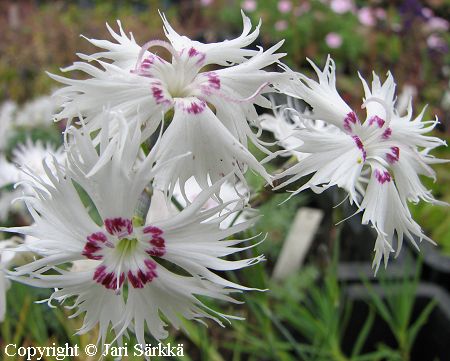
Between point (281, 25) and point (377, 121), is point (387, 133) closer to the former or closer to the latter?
point (377, 121)

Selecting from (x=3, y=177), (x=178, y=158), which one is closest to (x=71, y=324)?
(x=3, y=177)

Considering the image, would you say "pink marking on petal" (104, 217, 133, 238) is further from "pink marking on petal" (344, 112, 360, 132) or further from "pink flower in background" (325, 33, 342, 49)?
"pink flower in background" (325, 33, 342, 49)

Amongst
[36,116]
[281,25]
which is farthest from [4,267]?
[281,25]

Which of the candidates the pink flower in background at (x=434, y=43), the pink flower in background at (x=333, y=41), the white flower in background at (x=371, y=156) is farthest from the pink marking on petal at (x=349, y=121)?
the pink flower in background at (x=333, y=41)

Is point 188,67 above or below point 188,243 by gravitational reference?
above

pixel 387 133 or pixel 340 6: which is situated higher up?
pixel 340 6

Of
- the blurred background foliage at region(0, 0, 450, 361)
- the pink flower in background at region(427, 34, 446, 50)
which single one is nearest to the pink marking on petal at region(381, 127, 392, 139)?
the blurred background foliage at region(0, 0, 450, 361)

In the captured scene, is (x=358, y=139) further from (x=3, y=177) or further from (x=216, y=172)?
(x=3, y=177)
